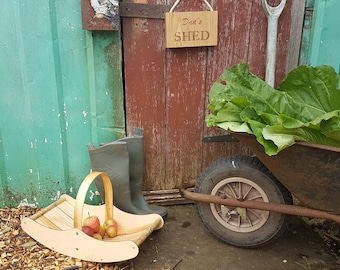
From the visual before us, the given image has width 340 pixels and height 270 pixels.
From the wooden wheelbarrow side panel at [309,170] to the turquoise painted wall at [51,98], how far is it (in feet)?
3.14

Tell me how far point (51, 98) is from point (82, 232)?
2.90ft

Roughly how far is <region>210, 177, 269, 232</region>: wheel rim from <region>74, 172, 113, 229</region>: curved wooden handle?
23.8 inches

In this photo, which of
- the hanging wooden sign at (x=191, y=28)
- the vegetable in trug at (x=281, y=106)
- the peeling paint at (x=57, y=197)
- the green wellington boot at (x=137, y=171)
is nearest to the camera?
the vegetable in trug at (x=281, y=106)

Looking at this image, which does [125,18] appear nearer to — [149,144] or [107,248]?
[149,144]

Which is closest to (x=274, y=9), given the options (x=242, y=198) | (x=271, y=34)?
(x=271, y=34)

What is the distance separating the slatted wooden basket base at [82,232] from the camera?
5.97ft

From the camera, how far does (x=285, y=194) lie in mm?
1992

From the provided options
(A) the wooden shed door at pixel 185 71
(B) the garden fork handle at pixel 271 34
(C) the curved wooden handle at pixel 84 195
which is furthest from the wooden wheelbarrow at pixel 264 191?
(B) the garden fork handle at pixel 271 34

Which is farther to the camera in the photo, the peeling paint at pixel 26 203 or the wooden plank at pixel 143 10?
the peeling paint at pixel 26 203

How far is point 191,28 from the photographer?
7.02 ft

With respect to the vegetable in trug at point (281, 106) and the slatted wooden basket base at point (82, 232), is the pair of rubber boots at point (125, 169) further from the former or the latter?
the vegetable in trug at point (281, 106)

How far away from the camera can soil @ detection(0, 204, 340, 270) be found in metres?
1.95

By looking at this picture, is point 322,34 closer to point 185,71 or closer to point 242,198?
point 185,71

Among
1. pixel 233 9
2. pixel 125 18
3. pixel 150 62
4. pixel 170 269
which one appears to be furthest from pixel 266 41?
pixel 170 269
